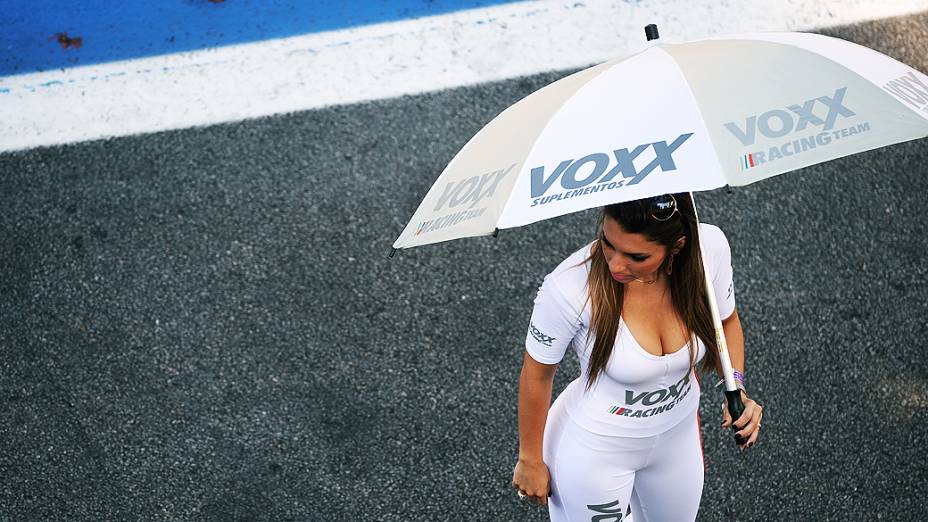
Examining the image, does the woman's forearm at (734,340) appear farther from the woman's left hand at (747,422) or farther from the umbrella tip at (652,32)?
the umbrella tip at (652,32)

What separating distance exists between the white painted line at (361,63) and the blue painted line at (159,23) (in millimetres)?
87

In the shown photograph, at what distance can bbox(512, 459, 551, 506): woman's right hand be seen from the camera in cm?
317

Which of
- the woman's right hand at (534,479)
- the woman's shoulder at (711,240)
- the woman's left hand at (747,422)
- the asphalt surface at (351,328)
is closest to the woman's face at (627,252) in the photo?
the woman's shoulder at (711,240)

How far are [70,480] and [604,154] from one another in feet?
11.5

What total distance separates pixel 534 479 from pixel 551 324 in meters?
0.65

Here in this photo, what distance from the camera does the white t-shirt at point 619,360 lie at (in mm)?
2859

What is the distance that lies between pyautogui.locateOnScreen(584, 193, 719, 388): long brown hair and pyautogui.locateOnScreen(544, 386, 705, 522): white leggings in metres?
0.25

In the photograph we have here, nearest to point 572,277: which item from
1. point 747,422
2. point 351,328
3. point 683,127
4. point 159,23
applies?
point 683,127

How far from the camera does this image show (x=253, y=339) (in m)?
4.88

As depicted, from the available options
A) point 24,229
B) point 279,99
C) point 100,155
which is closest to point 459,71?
point 279,99

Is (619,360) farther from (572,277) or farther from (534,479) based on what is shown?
(534,479)

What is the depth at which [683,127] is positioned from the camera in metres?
2.49

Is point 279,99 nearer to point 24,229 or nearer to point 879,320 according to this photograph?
point 24,229

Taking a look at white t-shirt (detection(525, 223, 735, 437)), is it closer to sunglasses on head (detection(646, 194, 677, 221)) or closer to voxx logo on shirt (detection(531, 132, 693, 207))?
sunglasses on head (detection(646, 194, 677, 221))
